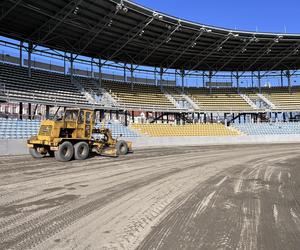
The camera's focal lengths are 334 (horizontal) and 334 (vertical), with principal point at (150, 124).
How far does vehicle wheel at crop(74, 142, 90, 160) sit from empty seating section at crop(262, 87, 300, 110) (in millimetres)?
35355

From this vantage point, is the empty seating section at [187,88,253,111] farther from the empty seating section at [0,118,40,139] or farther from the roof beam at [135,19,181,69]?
the empty seating section at [0,118,40,139]

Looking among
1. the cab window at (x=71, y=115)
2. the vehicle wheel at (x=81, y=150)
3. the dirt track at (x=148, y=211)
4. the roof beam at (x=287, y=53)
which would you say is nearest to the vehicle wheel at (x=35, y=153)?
the vehicle wheel at (x=81, y=150)

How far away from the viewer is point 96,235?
5.15 m

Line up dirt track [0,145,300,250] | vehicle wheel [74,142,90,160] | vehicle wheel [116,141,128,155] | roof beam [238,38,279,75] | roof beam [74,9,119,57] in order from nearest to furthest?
dirt track [0,145,300,250]
vehicle wheel [74,142,90,160]
vehicle wheel [116,141,128,155]
roof beam [74,9,119,57]
roof beam [238,38,279,75]

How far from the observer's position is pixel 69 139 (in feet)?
54.6

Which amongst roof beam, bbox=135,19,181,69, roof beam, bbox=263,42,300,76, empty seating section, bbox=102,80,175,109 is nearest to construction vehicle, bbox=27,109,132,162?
roof beam, bbox=135,19,181,69

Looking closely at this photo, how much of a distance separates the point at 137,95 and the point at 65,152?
2596 centimetres

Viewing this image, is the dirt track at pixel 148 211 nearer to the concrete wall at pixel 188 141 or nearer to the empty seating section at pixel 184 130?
the concrete wall at pixel 188 141

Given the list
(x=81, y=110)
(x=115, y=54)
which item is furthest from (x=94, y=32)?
(x=81, y=110)

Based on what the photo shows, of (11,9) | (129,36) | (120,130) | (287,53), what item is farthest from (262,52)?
(11,9)

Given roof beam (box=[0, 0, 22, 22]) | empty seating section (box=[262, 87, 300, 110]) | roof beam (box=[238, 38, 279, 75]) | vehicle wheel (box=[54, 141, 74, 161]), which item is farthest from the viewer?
empty seating section (box=[262, 87, 300, 110])

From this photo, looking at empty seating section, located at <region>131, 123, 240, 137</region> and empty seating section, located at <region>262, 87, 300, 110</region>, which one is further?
empty seating section, located at <region>262, 87, 300, 110</region>

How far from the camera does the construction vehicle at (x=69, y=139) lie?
632 inches

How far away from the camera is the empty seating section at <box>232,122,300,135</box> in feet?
137
